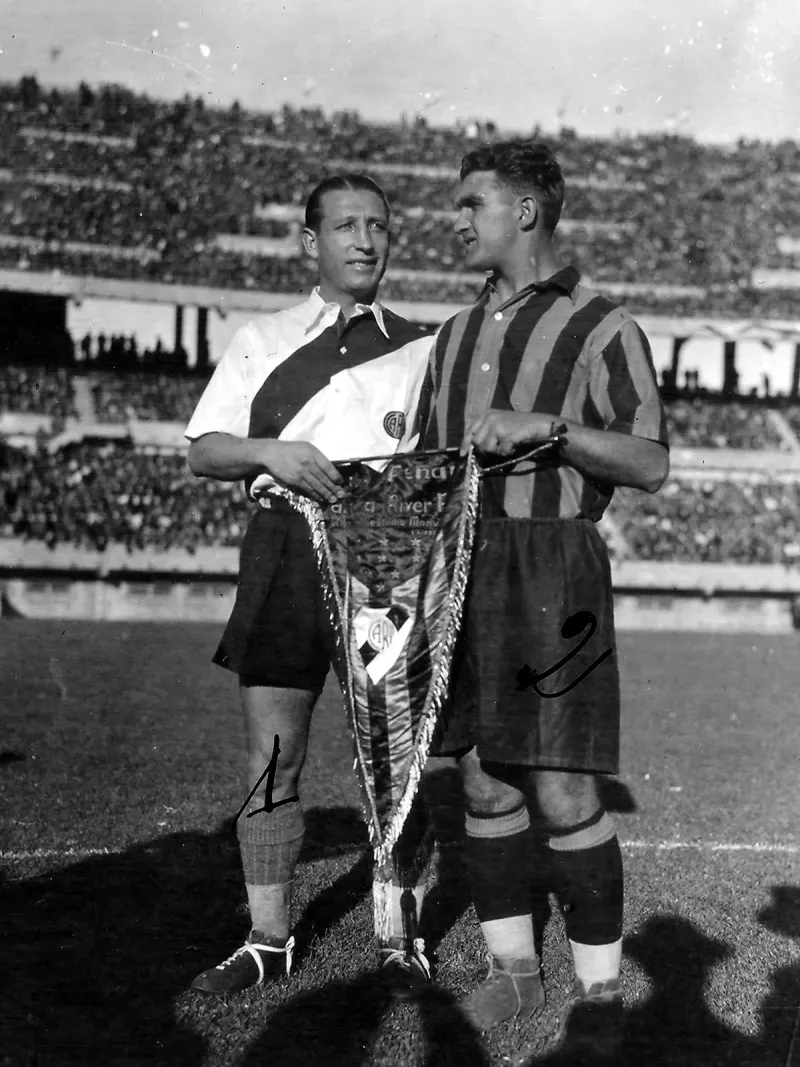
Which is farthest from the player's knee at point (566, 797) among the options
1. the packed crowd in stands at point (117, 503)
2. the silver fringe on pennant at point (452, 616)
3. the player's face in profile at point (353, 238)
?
the packed crowd in stands at point (117, 503)

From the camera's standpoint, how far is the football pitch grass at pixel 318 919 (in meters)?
2.12

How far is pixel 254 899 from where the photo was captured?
2477 millimetres

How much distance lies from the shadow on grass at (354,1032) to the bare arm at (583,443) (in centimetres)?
108

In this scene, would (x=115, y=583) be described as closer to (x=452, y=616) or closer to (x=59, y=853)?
(x=59, y=853)

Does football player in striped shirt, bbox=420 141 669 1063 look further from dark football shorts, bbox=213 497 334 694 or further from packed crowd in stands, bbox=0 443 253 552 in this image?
packed crowd in stands, bbox=0 443 253 552

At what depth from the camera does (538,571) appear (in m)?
2.18

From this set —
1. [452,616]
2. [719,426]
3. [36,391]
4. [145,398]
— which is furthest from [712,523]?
[452,616]

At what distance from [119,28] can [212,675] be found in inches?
252

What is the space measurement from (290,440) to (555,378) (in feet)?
1.89

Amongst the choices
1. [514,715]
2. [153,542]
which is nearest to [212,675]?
[153,542]

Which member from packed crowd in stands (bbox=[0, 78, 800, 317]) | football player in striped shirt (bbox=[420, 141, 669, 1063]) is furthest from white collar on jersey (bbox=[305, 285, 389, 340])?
packed crowd in stands (bbox=[0, 78, 800, 317])

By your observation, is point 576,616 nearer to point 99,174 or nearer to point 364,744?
point 364,744

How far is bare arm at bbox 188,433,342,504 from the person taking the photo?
7.58ft

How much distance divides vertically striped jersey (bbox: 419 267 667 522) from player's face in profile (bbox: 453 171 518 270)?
0.33 ft
